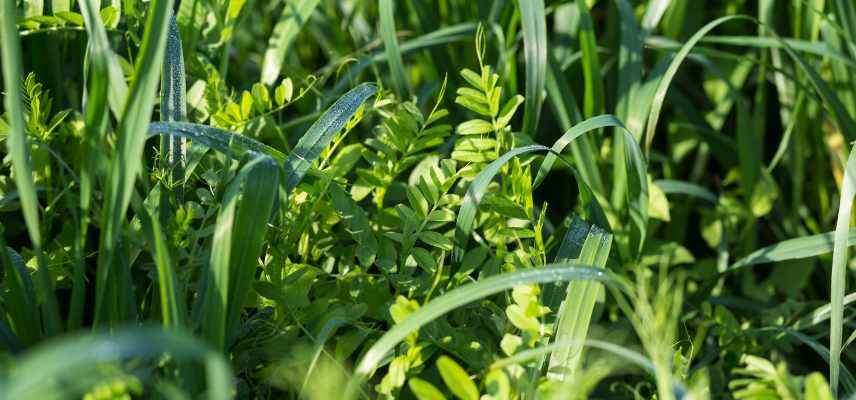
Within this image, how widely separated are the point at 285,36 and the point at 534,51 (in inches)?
15.9

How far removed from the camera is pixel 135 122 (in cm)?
87

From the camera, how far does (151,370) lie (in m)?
0.92

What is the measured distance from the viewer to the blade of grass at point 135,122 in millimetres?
863

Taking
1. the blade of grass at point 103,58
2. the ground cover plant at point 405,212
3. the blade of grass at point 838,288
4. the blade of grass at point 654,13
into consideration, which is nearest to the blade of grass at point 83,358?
the ground cover plant at point 405,212

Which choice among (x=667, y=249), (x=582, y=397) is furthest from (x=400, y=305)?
(x=667, y=249)

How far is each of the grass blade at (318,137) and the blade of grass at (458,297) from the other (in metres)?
0.25

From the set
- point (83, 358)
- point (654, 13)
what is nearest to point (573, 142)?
point (654, 13)

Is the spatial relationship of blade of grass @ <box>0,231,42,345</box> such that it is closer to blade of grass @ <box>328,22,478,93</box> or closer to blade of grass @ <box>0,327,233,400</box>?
blade of grass @ <box>0,327,233,400</box>

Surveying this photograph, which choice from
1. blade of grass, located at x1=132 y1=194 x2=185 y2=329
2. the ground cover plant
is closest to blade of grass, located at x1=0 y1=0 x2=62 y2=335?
the ground cover plant

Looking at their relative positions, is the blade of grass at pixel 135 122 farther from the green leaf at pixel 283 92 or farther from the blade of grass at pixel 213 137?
the green leaf at pixel 283 92

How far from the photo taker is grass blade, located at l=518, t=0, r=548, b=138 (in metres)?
1.29

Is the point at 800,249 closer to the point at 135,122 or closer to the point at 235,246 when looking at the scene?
the point at 235,246

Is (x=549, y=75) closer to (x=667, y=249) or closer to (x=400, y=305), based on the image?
(x=667, y=249)

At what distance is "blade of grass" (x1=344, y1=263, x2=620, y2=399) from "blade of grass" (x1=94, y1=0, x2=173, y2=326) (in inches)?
11.0
